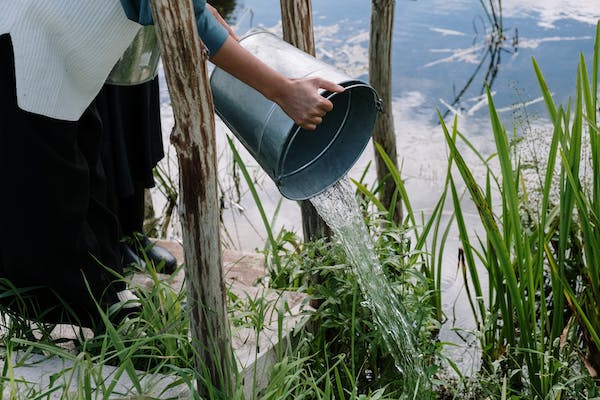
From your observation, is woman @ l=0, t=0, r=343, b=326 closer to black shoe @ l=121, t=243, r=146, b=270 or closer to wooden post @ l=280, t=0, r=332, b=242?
black shoe @ l=121, t=243, r=146, b=270

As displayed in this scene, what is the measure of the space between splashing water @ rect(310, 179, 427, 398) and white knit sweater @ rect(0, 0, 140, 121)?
23.8 inches

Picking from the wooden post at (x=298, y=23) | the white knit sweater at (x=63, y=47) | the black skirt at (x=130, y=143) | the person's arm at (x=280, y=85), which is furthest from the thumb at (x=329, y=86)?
the black skirt at (x=130, y=143)

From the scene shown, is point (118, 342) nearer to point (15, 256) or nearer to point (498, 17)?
point (15, 256)

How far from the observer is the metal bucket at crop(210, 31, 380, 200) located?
1.88 meters

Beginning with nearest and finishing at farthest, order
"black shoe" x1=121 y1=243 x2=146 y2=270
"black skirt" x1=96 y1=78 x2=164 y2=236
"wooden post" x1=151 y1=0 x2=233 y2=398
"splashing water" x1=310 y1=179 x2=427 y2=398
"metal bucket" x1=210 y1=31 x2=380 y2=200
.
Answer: "wooden post" x1=151 y1=0 x2=233 y2=398
"metal bucket" x1=210 y1=31 x2=380 y2=200
"splashing water" x1=310 y1=179 x2=427 y2=398
"black skirt" x1=96 y1=78 x2=164 y2=236
"black shoe" x1=121 y1=243 x2=146 y2=270

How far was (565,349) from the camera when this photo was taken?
2.68 meters

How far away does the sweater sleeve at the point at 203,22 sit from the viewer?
5.45 feet

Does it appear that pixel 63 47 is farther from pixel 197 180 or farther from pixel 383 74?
pixel 383 74

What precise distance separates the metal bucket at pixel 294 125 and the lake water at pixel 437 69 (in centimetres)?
124

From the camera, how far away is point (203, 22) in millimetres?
1679

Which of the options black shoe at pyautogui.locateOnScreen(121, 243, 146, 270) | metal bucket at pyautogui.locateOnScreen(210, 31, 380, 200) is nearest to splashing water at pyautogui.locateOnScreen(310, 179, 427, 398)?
metal bucket at pyautogui.locateOnScreen(210, 31, 380, 200)

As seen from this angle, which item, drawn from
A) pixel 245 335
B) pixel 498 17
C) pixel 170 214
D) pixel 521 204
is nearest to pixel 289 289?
pixel 245 335

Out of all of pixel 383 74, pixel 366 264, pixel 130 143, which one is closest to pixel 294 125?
pixel 366 264

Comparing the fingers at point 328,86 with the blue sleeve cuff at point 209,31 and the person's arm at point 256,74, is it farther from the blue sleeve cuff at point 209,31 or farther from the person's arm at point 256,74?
the blue sleeve cuff at point 209,31
